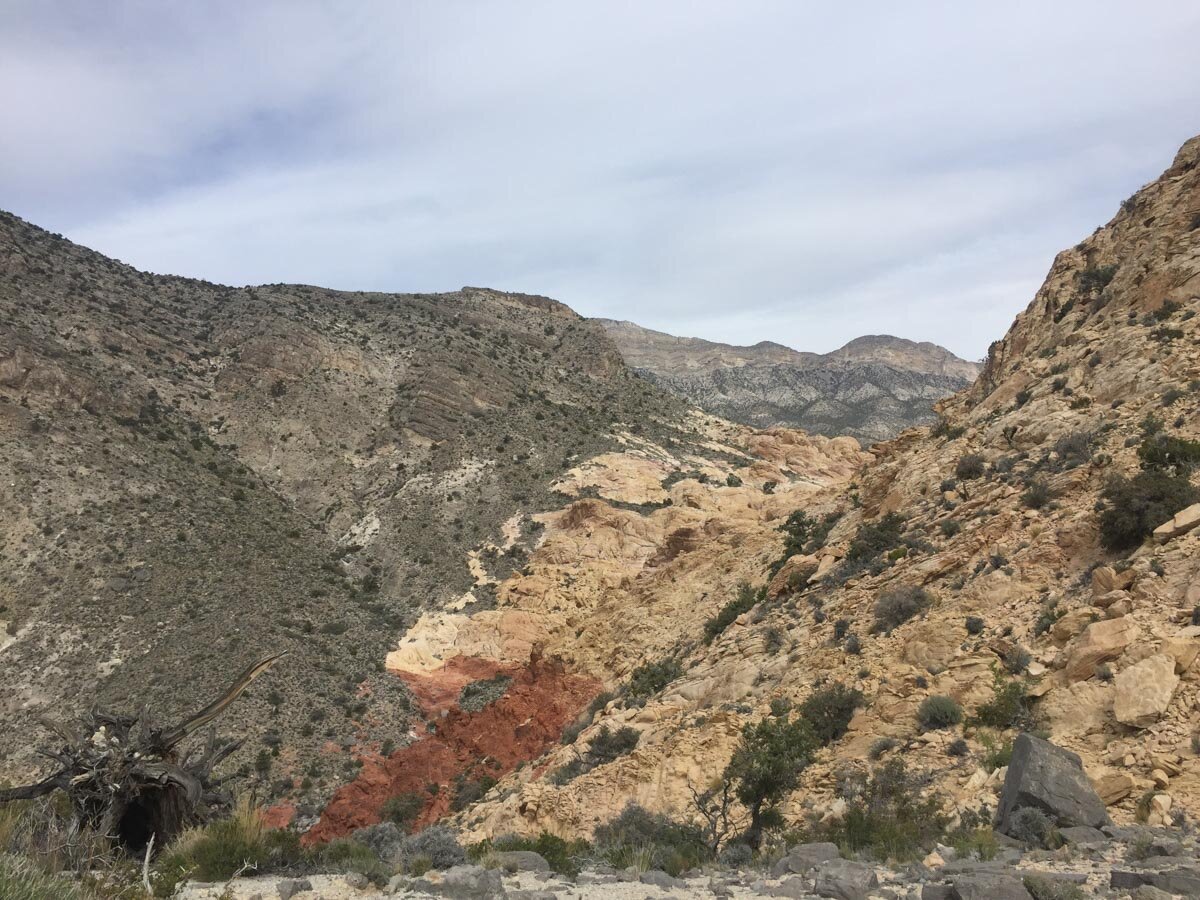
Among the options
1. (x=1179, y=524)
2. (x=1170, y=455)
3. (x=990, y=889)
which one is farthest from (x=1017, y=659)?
(x=990, y=889)

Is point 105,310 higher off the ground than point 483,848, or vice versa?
point 105,310

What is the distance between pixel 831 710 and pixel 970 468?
28.8ft

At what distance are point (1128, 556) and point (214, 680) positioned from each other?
30.2 metres

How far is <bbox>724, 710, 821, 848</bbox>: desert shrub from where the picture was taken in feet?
42.3

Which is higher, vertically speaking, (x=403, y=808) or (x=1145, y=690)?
(x=1145, y=690)

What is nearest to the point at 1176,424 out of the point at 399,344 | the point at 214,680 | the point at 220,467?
the point at 214,680

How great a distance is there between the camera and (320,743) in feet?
94.0

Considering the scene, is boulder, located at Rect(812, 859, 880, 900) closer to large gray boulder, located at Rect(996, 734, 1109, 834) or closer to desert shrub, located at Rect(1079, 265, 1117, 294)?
large gray boulder, located at Rect(996, 734, 1109, 834)

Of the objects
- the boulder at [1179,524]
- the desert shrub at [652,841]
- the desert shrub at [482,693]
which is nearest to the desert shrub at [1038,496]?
the boulder at [1179,524]

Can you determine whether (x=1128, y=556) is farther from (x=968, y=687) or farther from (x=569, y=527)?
(x=569, y=527)

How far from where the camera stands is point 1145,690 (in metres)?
10.8

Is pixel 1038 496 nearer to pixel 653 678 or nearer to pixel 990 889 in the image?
pixel 990 889

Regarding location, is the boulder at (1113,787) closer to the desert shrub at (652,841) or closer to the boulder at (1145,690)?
the boulder at (1145,690)

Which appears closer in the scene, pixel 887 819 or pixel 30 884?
pixel 30 884
